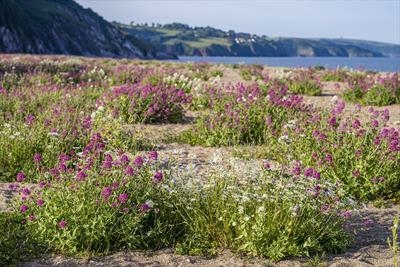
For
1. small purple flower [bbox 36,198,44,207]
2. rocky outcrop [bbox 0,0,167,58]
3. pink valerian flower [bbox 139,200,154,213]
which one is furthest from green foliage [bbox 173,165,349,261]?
rocky outcrop [bbox 0,0,167,58]

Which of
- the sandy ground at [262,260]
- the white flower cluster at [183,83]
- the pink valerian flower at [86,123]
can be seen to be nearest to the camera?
the sandy ground at [262,260]

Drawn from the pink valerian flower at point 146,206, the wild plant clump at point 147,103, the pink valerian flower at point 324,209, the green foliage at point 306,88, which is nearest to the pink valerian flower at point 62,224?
the pink valerian flower at point 146,206

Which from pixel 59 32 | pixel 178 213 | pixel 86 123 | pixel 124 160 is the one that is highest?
pixel 124 160

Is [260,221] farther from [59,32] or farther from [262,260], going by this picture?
[59,32]

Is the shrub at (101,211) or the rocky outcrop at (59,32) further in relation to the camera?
the rocky outcrop at (59,32)

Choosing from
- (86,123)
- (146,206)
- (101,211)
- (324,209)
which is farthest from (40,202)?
(86,123)

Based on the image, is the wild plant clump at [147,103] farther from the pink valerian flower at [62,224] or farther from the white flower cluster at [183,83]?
the pink valerian flower at [62,224]

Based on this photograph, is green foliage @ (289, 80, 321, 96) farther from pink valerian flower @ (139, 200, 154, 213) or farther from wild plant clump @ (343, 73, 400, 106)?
pink valerian flower @ (139, 200, 154, 213)

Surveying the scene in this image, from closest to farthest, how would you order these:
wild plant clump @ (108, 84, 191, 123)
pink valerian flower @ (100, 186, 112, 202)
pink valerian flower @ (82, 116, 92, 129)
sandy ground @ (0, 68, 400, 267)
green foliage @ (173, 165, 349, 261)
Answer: pink valerian flower @ (100, 186, 112, 202) → sandy ground @ (0, 68, 400, 267) → green foliage @ (173, 165, 349, 261) → pink valerian flower @ (82, 116, 92, 129) → wild plant clump @ (108, 84, 191, 123)

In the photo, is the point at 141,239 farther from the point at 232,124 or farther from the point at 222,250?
the point at 232,124

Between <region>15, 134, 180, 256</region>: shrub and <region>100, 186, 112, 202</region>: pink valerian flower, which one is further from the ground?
<region>100, 186, 112, 202</region>: pink valerian flower

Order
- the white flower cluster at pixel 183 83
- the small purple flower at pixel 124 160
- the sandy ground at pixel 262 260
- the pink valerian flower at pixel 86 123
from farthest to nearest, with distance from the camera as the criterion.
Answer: the white flower cluster at pixel 183 83 < the pink valerian flower at pixel 86 123 < the small purple flower at pixel 124 160 < the sandy ground at pixel 262 260

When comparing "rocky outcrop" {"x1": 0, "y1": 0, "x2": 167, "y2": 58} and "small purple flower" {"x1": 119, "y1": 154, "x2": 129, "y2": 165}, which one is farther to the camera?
"rocky outcrop" {"x1": 0, "y1": 0, "x2": 167, "y2": 58}

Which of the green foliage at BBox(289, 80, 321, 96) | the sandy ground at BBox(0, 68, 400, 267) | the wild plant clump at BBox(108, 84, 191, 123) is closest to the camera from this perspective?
the sandy ground at BBox(0, 68, 400, 267)
